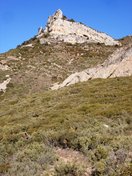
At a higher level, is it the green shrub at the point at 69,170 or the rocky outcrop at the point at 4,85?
the rocky outcrop at the point at 4,85

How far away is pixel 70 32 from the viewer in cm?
→ 10619

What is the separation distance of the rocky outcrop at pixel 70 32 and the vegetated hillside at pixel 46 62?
431 cm

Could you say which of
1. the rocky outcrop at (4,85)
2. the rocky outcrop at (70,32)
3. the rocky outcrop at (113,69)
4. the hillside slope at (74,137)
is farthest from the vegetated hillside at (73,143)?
the rocky outcrop at (70,32)

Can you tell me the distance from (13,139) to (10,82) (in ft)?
143

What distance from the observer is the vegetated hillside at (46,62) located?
63.5 m

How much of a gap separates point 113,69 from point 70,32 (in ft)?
196

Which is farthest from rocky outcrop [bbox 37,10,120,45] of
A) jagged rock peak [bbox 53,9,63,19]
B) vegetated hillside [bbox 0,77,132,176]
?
vegetated hillside [bbox 0,77,132,176]

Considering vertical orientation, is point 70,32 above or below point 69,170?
above

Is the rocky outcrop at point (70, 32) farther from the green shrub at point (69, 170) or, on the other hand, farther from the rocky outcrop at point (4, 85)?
the green shrub at point (69, 170)

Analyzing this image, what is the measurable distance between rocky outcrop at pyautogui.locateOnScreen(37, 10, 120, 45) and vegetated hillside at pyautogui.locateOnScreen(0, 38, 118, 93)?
4313mm

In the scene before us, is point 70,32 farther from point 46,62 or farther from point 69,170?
point 69,170

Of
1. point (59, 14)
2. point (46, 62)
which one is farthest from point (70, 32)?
point (46, 62)

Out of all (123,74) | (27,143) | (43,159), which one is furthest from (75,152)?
(123,74)

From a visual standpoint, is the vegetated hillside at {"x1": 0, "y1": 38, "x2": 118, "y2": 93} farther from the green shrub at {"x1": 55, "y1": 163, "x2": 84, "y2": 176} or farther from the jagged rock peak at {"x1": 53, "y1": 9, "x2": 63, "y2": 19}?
the green shrub at {"x1": 55, "y1": 163, "x2": 84, "y2": 176}
